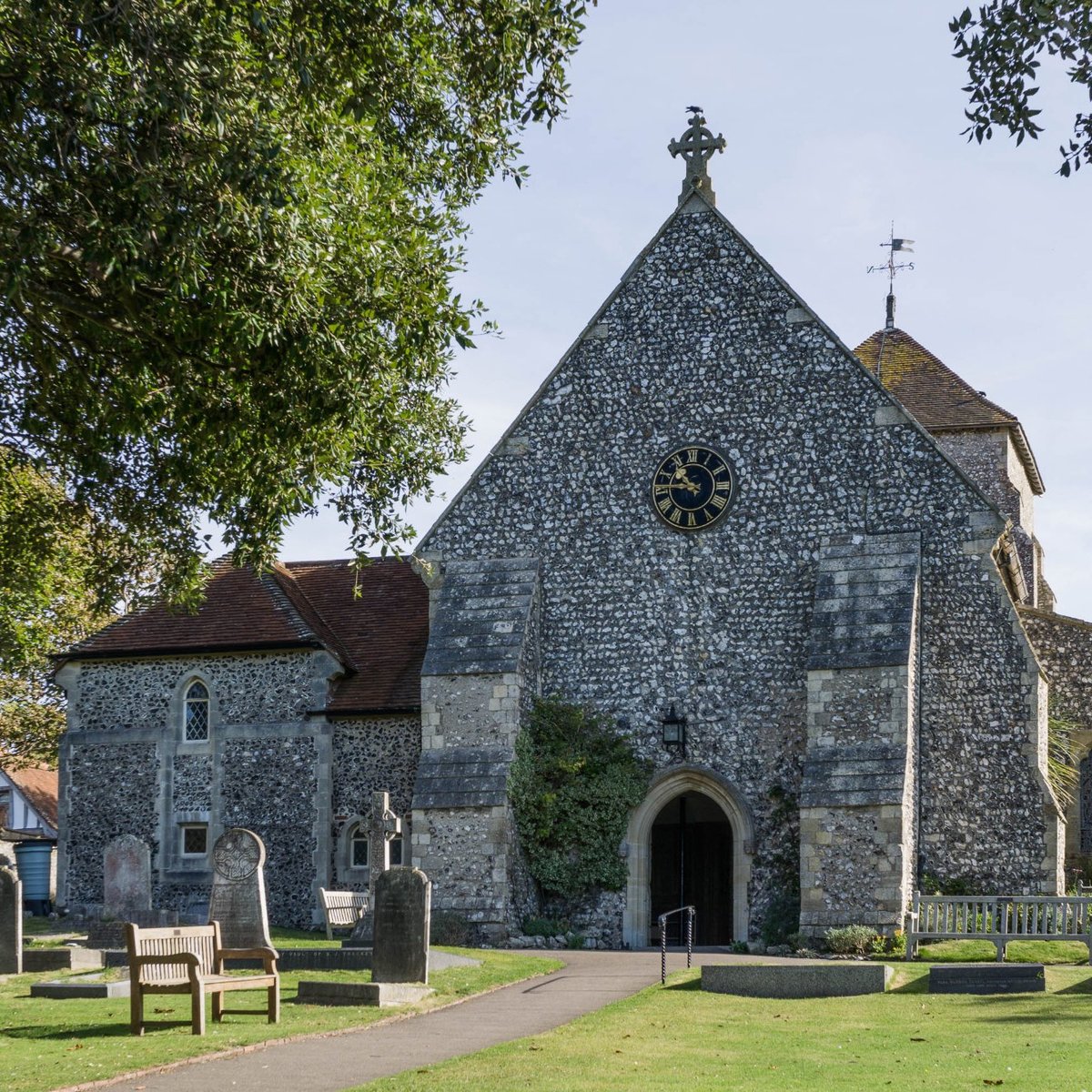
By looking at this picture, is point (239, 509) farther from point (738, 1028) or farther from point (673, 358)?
point (673, 358)

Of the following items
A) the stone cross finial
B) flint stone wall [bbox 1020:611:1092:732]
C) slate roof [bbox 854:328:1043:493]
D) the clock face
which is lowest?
flint stone wall [bbox 1020:611:1092:732]

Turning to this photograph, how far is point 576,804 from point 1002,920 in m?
7.18

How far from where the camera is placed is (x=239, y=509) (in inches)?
620

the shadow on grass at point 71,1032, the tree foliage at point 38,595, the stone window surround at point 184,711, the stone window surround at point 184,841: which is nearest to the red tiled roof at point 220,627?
the stone window surround at point 184,711

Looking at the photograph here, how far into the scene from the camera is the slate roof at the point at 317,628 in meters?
27.7

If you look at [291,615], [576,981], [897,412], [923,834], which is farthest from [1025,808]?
[291,615]

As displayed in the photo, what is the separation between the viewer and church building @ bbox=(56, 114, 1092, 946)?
77.7ft

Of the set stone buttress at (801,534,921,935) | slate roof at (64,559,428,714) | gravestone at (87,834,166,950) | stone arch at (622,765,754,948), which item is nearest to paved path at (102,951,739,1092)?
stone buttress at (801,534,921,935)

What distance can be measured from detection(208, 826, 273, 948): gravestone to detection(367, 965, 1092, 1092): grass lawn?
397cm

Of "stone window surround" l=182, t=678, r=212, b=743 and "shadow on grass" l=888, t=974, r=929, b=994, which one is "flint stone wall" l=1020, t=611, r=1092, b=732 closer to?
"shadow on grass" l=888, t=974, r=929, b=994

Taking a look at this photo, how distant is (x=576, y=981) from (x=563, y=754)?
7.02 meters

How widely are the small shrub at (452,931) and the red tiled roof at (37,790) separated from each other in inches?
926

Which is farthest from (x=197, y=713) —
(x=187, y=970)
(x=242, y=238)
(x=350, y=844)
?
(x=242, y=238)

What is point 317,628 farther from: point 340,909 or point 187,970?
point 187,970
